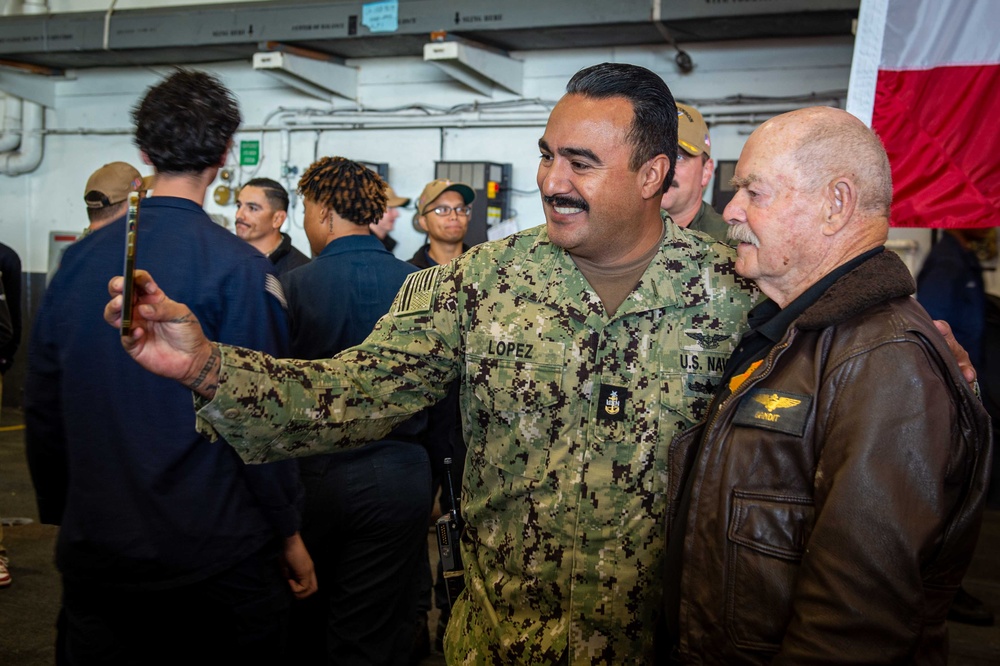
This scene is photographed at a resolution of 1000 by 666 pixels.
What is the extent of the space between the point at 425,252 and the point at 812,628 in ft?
13.1

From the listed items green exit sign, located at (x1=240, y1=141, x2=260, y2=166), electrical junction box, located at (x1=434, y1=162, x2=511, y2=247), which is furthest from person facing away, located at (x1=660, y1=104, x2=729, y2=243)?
green exit sign, located at (x1=240, y1=141, x2=260, y2=166)

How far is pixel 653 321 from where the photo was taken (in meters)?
1.80

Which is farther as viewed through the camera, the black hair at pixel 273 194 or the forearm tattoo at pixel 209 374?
the black hair at pixel 273 194

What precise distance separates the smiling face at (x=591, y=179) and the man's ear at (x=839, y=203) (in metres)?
0.49

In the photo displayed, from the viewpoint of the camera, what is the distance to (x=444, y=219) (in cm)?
492

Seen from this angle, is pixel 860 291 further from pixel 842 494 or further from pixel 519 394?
pixel 519 394

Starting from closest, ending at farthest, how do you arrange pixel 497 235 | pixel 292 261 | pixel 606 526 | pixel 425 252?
pixel 606 526
pixel 292 261
pixel 425 252
pixel 497 235

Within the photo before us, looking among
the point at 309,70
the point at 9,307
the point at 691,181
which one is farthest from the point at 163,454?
the point at 309,70

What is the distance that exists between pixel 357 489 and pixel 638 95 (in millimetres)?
1532

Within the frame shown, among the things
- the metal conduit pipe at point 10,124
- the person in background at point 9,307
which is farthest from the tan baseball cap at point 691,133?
the metal conduit pipe at point 10,124

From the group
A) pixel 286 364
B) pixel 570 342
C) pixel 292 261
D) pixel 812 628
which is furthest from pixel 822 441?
pixel 292 261

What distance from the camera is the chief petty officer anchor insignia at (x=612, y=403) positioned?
5.77 feet

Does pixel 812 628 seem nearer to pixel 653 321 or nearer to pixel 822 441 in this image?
pixel 822 441

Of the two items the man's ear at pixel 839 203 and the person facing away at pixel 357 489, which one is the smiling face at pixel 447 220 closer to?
the person facing away at pixel 357 489
